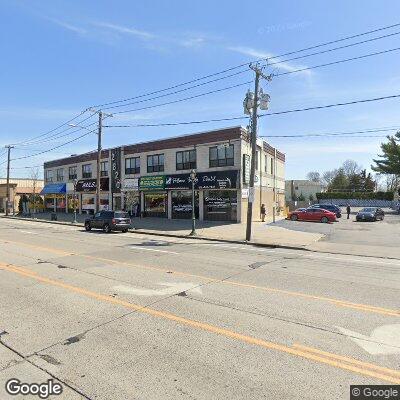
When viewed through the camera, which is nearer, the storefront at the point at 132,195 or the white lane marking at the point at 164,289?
the white lane marking at the point at 164,289

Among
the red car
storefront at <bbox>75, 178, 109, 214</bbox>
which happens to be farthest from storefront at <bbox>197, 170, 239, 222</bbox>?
storefront at <bbox>75, 178, 109, 214</bbox>

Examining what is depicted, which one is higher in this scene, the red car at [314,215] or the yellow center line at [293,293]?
the red car at [314,215]

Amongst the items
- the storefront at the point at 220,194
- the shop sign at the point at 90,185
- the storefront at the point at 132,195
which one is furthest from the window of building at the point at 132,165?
the storefront at the point at 220,194

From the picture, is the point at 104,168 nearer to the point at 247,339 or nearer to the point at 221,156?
the point at 221,156

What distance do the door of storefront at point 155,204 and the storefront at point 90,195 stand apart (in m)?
6.49

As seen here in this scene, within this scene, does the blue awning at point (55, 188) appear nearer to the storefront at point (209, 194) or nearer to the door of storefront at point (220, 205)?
the storefront at point (209, 194)

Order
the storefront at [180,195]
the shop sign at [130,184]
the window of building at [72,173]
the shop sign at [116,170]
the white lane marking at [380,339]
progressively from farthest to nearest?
1. the window of building at [72,173]
2. the shop sign at [116,170]
3. the shop sign at [130,184]
4. the storefront at [180,195]
5. the white lane marking at [380,339]

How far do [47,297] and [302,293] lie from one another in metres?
5.93

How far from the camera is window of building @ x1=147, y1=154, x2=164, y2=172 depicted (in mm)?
36344

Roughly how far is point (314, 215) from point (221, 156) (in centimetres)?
1070

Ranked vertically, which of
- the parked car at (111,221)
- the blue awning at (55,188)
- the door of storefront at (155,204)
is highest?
the blue awning at (55,188)

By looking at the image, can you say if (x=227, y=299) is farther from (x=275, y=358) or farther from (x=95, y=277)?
(x=95, y=277)

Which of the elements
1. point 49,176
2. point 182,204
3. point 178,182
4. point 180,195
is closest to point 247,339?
point 178,182

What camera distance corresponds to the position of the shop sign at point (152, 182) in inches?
1394
